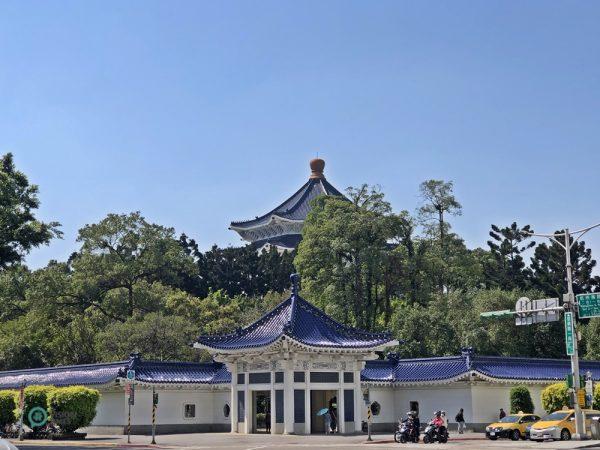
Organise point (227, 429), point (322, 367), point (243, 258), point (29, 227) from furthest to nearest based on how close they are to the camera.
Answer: point (243, 258) < point (227, 429) < point (322, 367) < point (29, 227)

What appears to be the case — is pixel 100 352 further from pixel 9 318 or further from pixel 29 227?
pixel 29 227

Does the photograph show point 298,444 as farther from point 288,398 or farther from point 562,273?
point 562,273

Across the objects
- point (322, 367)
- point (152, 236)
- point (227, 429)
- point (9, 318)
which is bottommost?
point (227, 429)

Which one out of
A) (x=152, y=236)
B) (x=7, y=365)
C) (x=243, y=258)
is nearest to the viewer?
(x=7, y=365)

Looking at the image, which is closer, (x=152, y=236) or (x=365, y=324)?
(x=365, y=324)

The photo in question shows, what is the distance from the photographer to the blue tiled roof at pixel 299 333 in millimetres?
42031

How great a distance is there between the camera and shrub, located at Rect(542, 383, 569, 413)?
41625mm

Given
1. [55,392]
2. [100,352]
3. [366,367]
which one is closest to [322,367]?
[366,367]

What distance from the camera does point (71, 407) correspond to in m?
41.4

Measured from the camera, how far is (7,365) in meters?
67.3

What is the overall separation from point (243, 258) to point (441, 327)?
128ft

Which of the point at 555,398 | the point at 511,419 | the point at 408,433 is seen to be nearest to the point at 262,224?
the point at 555,398

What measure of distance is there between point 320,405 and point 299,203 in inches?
2636

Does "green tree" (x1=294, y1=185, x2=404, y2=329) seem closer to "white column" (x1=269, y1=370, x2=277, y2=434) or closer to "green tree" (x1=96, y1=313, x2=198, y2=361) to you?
"green tree" (x1=96, y1=313, x2=198, y2=361)
